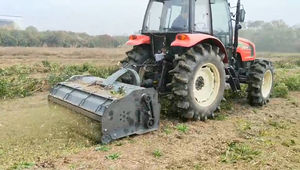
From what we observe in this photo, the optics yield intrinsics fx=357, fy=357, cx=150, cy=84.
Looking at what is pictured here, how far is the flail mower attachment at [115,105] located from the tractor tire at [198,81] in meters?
0.57

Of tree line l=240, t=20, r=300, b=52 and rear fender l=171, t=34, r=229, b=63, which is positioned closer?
rear fender l=171, t=34, r=229, b=63

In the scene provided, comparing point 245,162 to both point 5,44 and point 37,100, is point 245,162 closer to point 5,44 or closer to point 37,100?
point 37,100

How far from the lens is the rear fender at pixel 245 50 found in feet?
26.9

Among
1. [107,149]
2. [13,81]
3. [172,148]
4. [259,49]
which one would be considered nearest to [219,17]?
[172,148]

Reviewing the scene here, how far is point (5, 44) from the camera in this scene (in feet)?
86.3

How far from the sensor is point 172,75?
243 inches

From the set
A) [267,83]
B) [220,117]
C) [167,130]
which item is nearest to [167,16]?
[220,117]

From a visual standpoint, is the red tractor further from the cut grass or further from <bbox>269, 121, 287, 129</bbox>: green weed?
the cut grass

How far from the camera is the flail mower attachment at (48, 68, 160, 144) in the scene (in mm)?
4898

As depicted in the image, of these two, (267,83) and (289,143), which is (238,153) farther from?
(267,83)

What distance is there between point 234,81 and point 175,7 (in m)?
1.97

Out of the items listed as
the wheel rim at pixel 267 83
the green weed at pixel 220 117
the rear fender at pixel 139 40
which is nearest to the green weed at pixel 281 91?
the wheel rim at pixel 267 83

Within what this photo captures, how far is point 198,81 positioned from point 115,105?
1980 mm

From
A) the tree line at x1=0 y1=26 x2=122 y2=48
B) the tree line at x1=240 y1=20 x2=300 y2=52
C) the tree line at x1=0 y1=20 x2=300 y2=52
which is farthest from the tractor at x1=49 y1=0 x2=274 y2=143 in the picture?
the tree line at x1=0 y1=26 x2=122 y2=48
